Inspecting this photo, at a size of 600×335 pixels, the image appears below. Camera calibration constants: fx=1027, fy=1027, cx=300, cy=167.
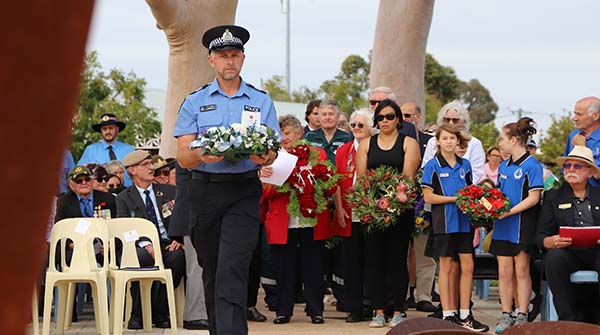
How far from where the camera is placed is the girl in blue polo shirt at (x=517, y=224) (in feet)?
33.3

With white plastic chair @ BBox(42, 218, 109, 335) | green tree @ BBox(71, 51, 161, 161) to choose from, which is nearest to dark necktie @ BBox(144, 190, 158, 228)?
white plastic chair @ BBox(42, 218, 109, 335)

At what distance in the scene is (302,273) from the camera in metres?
11.1

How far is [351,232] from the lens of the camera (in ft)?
36.7

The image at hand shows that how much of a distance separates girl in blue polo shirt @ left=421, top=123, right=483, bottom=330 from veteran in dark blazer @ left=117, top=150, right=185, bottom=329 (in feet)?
9.15

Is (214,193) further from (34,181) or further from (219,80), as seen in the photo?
(34,181)

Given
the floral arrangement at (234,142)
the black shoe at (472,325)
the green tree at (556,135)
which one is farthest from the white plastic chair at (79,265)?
the green tree at (556,135)

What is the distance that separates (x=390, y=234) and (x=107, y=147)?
5.29m

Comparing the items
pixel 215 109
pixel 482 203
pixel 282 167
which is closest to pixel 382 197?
pixel 482 203

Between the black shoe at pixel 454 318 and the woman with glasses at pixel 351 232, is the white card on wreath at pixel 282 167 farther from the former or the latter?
the black shoe at pixel 454 318

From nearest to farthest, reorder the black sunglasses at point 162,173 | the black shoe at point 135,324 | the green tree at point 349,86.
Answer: the black shoe at point 135,324 → the black sunglasses at point 162,173 → the green tree at point 349,86

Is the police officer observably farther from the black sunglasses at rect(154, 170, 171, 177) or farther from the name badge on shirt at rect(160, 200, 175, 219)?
the black sunglasses at rect(154, 170, 171, 177)

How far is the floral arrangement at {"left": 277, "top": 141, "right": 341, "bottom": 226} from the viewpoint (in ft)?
35.4

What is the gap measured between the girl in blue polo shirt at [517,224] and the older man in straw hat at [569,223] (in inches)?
9.0

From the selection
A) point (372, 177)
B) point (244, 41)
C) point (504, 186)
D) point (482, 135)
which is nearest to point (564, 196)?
point (504, 186)
